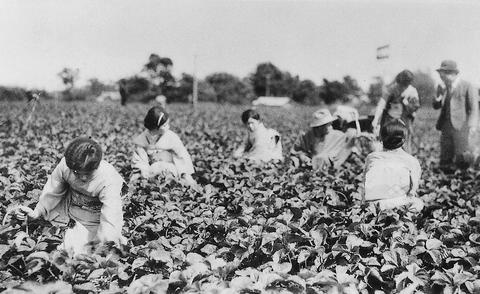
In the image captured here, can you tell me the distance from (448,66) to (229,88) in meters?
79.5

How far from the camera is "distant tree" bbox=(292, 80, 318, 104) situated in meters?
91.9

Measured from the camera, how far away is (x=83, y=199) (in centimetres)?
325

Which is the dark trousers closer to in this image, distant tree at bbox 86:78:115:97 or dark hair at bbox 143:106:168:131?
dark hair at bbox 143:106:168:131

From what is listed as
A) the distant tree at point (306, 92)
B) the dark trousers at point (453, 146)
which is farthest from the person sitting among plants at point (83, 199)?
the distant tree at point (306, 92)

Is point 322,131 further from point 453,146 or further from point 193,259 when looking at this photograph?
point 193,259

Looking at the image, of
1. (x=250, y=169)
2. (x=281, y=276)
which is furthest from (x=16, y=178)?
(x=281, y=276)

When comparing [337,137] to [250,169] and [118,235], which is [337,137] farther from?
[118,235]

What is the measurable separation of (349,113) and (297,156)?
1442mm

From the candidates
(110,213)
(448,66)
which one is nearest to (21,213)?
(110,213)

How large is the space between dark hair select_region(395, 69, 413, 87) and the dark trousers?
1.07 metres

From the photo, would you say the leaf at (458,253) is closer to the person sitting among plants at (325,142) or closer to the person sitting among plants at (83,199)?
the person sitting among plants at (83,199)

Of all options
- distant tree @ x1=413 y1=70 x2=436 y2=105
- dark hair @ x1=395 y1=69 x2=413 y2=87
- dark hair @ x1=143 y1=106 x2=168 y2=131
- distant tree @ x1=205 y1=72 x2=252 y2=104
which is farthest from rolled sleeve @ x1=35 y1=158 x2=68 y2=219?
distant tree @ x1=205 y1=72 x2=252 y2=104

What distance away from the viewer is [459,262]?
257cm

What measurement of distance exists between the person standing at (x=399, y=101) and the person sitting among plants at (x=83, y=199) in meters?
4.48
